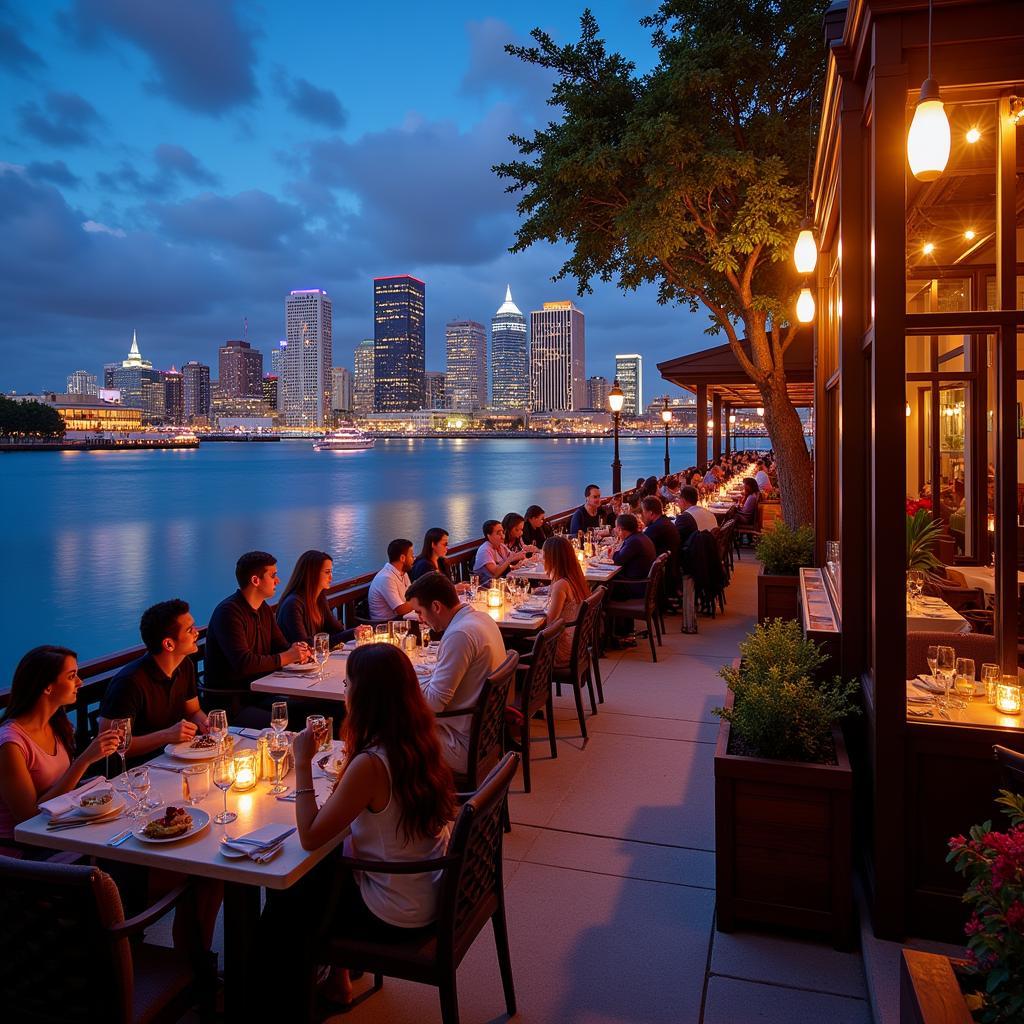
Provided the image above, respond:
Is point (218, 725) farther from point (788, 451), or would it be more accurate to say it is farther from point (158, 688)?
point (788, 451)

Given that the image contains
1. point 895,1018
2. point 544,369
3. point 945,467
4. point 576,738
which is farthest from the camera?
point 544,369

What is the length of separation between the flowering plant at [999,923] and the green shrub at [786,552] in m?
6.74

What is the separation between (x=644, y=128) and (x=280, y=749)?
8.82 metres

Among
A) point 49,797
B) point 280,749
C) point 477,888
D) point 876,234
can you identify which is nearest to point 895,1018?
point 477,888

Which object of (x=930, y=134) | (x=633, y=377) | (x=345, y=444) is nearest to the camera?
(x=930, y=134)

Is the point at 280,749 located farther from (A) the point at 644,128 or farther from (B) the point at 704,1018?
(A) the point at 644,128

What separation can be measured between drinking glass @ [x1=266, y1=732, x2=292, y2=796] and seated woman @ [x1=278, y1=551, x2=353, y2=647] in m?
2.17

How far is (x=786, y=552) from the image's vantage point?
8.31 meters

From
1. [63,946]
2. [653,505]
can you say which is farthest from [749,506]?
[63,946]

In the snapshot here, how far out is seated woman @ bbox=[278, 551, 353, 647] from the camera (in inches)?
217

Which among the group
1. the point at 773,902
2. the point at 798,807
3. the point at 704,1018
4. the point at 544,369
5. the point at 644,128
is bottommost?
the point at 704,1018

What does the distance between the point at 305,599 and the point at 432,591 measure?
1744 millimetres

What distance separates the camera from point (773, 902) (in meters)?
3.37

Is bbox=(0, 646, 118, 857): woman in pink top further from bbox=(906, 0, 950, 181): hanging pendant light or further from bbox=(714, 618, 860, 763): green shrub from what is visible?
bbox=(906, 0, 950, 181): hanging pendant light
